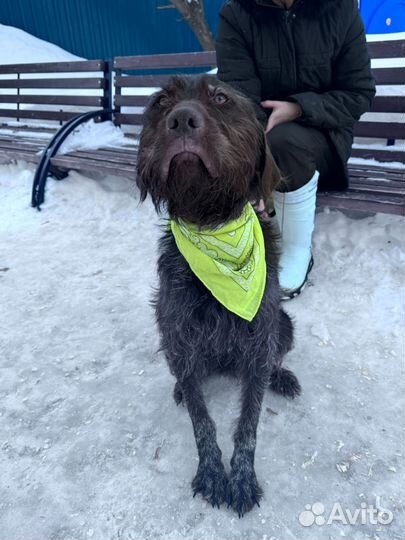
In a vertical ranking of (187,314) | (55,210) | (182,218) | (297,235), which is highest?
(182,218)

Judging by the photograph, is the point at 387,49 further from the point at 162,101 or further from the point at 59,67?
the point at 59,67

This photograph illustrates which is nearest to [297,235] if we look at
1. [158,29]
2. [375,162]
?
[375,162]

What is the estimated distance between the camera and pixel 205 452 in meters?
2.02

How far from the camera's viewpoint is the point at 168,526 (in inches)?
71.0

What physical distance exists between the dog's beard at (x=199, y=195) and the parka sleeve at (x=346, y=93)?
1.36 metres

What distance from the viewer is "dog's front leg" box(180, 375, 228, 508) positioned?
1.91 metres

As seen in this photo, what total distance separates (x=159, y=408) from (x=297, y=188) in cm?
171

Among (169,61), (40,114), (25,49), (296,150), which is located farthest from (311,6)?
(25,49)

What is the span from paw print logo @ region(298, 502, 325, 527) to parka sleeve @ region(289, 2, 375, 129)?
2275 mm

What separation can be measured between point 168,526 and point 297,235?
2.13 meters

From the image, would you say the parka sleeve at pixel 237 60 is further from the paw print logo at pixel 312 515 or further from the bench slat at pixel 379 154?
the paw print logo at pixel 312 515

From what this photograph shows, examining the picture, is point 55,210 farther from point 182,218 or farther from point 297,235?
point 182,218

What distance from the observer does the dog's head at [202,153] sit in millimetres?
1618

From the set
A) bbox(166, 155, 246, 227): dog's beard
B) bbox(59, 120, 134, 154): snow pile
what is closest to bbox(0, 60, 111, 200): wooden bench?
bbox(59, 120, 134, 154): snow pile
